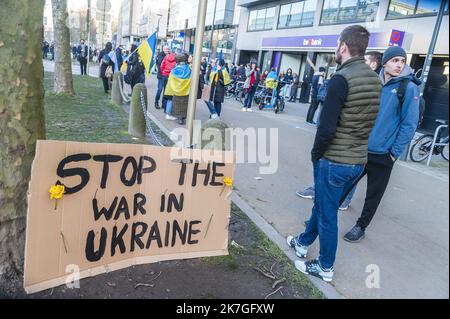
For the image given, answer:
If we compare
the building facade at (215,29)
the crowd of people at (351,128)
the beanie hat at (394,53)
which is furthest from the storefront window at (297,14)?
the crowd of people at (351,128)

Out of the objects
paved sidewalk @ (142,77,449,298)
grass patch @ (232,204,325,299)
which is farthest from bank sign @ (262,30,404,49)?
grass patch @ (232,204,325,299)

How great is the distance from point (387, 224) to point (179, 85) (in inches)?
235

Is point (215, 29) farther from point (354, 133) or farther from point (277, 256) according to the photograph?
point (354, 133)

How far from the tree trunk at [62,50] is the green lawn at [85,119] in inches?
15.9

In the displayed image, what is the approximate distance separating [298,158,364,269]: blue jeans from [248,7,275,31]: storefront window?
26385mm

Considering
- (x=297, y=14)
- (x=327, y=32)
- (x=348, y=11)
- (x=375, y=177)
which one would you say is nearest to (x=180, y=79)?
(x=375, y=177)

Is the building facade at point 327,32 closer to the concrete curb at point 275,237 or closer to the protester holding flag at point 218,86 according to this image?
the protester holding flag at point 218,86

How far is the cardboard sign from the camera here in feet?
8.29

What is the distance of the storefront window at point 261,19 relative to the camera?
2771 centimetres

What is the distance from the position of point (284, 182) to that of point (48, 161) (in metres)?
4.31

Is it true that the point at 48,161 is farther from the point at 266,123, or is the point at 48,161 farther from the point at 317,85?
the point at 317,85

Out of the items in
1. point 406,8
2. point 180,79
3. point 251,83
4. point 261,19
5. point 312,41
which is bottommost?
point 251,83

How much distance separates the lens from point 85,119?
28.9 ft
